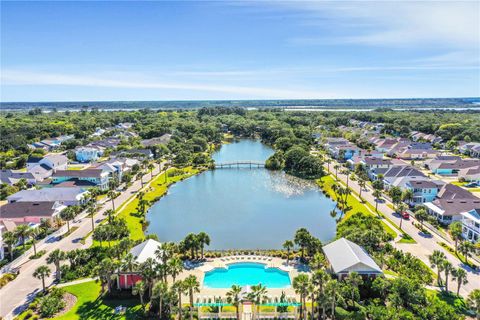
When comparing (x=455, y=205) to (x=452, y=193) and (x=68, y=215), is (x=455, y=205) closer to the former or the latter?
(x=452, y=193)

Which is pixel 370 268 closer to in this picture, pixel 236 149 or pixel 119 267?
pixel 119 267

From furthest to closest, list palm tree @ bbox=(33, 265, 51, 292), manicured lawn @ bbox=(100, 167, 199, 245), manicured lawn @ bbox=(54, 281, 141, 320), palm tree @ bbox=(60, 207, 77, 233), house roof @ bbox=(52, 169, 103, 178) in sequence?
house roof @ bbox=(52, 169, 103, 178), manicured lawn @ bbox=(100, 167, 199, 245), palm tree @ bbox=(60, 207, 77, 233), palm tree @ bbox=(33, 265, 51, 292), manicured lawn @ bbox=(54, 281, 141, 320)

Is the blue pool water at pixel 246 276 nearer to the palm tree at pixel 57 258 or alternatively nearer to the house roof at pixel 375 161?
the palm tree at pixel 57 258

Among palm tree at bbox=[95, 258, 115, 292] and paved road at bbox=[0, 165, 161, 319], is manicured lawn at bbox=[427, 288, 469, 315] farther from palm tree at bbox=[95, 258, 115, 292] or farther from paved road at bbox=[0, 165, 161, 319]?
paved road at bbox=[0, 165, 161, 319]

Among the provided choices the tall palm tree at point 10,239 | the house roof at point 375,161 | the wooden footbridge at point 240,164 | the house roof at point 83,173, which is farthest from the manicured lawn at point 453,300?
the wooden footbridge at point 240,164

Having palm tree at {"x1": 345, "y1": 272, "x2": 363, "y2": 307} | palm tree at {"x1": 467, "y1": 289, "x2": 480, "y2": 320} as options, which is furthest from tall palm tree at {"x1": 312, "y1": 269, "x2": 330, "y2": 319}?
palm tree at {"x1": 467, "y1": 289, "x2": 480, "y2": 320}

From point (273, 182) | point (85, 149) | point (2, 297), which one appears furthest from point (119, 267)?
point (85, 149)

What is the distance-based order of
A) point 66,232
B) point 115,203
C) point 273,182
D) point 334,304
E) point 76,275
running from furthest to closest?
1. point 273,182
2. point 115,203
3. point 66,232
4. point 76,275
5. point 334,304
